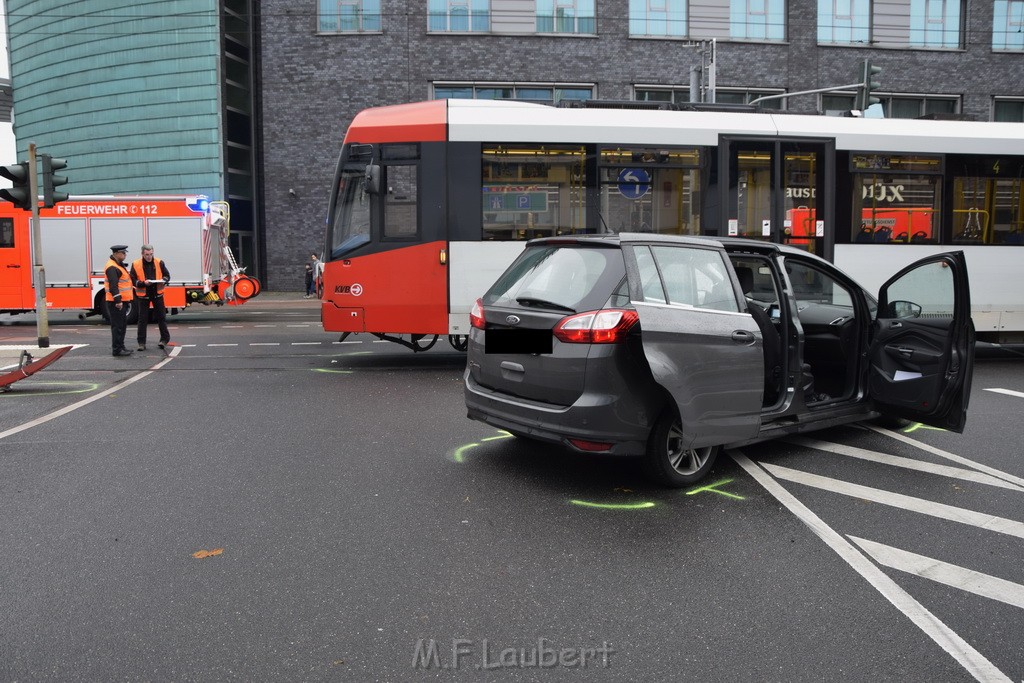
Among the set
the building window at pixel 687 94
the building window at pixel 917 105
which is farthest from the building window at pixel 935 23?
the building window at pixel 687 94

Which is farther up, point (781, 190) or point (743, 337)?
point (781, 190)

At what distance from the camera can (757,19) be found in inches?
1179

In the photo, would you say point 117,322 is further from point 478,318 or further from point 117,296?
point 478,318

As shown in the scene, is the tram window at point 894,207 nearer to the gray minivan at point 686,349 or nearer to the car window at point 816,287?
the car window at point 816,287

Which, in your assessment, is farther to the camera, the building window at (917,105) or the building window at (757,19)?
the building window at (917,105)

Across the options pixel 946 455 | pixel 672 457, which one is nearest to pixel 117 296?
pixel 672 457

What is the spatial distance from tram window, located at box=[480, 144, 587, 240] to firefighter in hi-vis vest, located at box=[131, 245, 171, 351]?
605 centimetres

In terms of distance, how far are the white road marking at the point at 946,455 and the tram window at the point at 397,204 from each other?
19.6 ft

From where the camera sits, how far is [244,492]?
17.8 ft

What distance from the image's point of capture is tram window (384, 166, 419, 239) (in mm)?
10766

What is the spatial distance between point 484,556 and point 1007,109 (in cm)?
3500

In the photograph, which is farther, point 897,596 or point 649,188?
point 649,188

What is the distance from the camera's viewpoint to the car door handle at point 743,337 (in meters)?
5.50

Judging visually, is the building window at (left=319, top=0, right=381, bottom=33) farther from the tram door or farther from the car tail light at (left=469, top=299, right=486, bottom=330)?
the car tail light at (left=469, top=299, right=486, bottom=330)
